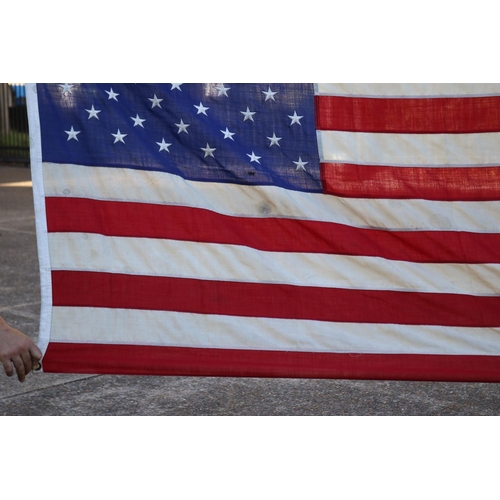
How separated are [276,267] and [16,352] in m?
1.15

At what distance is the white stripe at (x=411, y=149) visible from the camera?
3479mm

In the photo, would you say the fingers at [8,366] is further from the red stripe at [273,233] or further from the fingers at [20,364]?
the red stripe at [273,233]

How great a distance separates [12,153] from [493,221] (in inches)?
636

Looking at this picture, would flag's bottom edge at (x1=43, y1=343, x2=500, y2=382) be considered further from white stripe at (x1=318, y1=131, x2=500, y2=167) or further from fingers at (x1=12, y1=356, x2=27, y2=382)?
white stripe at (x1=318, y1=131, x2=500, y2=167)

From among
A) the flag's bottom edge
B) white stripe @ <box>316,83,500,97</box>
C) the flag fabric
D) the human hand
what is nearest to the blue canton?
the flag fabric

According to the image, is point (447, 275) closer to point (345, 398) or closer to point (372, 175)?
point (372, 175)

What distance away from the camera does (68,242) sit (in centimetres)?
343

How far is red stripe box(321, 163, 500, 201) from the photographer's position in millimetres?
3473

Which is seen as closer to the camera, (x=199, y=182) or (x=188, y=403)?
(x=199, y=182)

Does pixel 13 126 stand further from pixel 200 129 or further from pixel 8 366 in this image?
pixel 8 366

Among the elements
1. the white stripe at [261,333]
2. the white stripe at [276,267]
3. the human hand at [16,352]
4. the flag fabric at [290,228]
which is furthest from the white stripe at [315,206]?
the human hand at [16,352]

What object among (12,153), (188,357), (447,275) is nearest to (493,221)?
(447,275)

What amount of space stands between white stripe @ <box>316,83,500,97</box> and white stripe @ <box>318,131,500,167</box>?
0.56ft

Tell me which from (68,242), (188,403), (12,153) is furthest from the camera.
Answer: (12,153)
